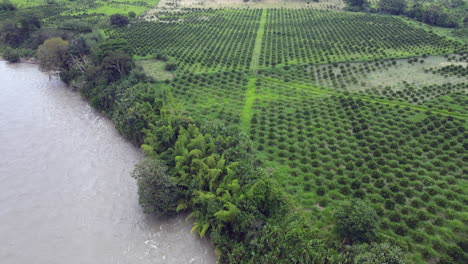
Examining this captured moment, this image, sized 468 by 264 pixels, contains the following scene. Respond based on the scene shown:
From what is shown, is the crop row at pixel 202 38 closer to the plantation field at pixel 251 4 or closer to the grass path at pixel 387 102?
the plantation field at pixel 251 4

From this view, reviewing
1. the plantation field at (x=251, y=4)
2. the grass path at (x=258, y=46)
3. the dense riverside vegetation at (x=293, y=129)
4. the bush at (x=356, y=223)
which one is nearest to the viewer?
the bush at (x=356, y=223)

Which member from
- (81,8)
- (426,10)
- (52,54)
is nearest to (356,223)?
(52,54)

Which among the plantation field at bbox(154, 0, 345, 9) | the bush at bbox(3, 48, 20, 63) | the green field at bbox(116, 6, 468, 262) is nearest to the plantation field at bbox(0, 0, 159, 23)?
the plantation field at bbox(154, 0, 345, 9)

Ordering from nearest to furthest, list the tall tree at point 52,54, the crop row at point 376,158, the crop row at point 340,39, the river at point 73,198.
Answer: the crop row at point 376,158 → the river at point 73,198 → the tall tree at point 52,54 → the crop row at point 340,39

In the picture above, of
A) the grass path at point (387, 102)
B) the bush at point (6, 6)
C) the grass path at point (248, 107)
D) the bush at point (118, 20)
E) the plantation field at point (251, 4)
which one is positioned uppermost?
the plantation field at point (251, 4)

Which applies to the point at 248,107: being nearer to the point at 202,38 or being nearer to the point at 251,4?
the point at 202,38

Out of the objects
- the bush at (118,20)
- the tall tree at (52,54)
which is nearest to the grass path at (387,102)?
the tall tree at (52,54)
